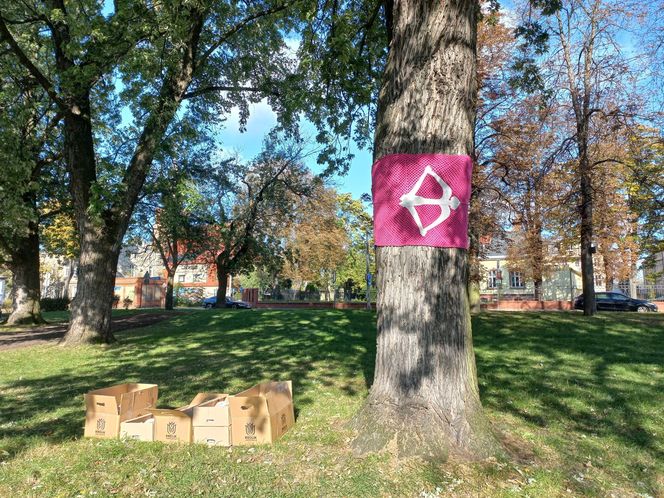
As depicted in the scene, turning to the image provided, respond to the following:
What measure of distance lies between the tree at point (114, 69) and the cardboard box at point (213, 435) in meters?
7.38

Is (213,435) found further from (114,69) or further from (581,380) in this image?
(114,69)

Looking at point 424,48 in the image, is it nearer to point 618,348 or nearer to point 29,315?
point 618,348

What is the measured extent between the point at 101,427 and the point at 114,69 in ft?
31.8

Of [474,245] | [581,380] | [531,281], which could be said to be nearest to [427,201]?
[581,380]

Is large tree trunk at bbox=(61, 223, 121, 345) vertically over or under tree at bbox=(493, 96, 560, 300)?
under

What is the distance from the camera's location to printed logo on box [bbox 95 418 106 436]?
429 centimetres

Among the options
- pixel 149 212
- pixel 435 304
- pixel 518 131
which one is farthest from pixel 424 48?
pixel 149 212

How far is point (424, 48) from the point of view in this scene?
4219mm

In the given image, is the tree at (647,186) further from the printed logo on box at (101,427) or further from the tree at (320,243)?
the tree at (320,243)

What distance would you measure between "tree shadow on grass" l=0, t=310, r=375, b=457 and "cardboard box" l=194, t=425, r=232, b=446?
1261mm

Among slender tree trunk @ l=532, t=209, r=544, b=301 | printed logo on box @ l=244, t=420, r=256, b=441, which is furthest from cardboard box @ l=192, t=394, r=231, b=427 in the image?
slender tree trunk @ l=532, t=209, r=544, b=301

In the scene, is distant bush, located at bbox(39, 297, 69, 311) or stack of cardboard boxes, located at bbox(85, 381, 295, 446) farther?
distant bush, located at bbox(39, 297, 69, 311)

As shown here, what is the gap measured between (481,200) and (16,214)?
51.2 ft

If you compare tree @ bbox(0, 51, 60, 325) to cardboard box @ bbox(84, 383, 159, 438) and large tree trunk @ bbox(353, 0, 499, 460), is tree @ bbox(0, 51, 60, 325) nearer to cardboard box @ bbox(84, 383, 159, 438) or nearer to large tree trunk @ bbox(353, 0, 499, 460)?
cardboard box @ bbox(84, 383, 159, 438)
